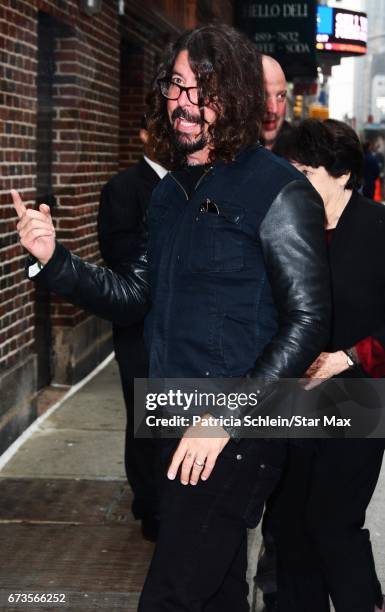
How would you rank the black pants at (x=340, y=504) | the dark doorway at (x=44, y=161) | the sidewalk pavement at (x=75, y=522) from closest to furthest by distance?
the black pants at (x=340, y=504), the sidewalk pavement at (x=75, y=522), the dark doorway at (x=44, y=161)

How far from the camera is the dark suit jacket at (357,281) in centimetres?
363

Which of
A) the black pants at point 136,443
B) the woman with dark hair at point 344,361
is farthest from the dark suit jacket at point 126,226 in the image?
the woman with dark hair at point 344,361

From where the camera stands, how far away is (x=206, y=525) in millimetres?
2957

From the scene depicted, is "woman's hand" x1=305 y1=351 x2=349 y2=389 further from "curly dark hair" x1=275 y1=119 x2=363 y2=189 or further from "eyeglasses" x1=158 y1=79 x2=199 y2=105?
"eyeglasses" x1=158 y1=79 x2=199 y2=105

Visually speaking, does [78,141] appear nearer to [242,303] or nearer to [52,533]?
[52,533]

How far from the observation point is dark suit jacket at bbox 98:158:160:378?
501 centimetres

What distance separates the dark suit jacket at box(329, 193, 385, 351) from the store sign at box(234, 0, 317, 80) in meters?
11.0

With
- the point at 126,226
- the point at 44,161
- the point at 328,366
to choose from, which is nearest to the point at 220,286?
the point at 328,366

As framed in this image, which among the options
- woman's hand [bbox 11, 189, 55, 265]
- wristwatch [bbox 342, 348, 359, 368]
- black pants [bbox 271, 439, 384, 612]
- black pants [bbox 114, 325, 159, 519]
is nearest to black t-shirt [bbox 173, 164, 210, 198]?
woman's hand [bbox 11, 189, 55, 265]

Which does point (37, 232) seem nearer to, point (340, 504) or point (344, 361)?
point (344, 361)

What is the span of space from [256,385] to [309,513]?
3.53 ft

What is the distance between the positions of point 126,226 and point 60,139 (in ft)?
12.0

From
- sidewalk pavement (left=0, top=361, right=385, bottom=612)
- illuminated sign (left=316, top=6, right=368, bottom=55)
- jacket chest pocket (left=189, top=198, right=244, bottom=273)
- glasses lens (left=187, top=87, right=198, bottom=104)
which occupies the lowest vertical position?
sidewalk pavement (left=0, top=361, right=385, bottom=612)

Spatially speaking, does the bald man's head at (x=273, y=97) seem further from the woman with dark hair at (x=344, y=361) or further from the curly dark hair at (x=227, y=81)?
the curly dark hair at (x=227, y=81)
